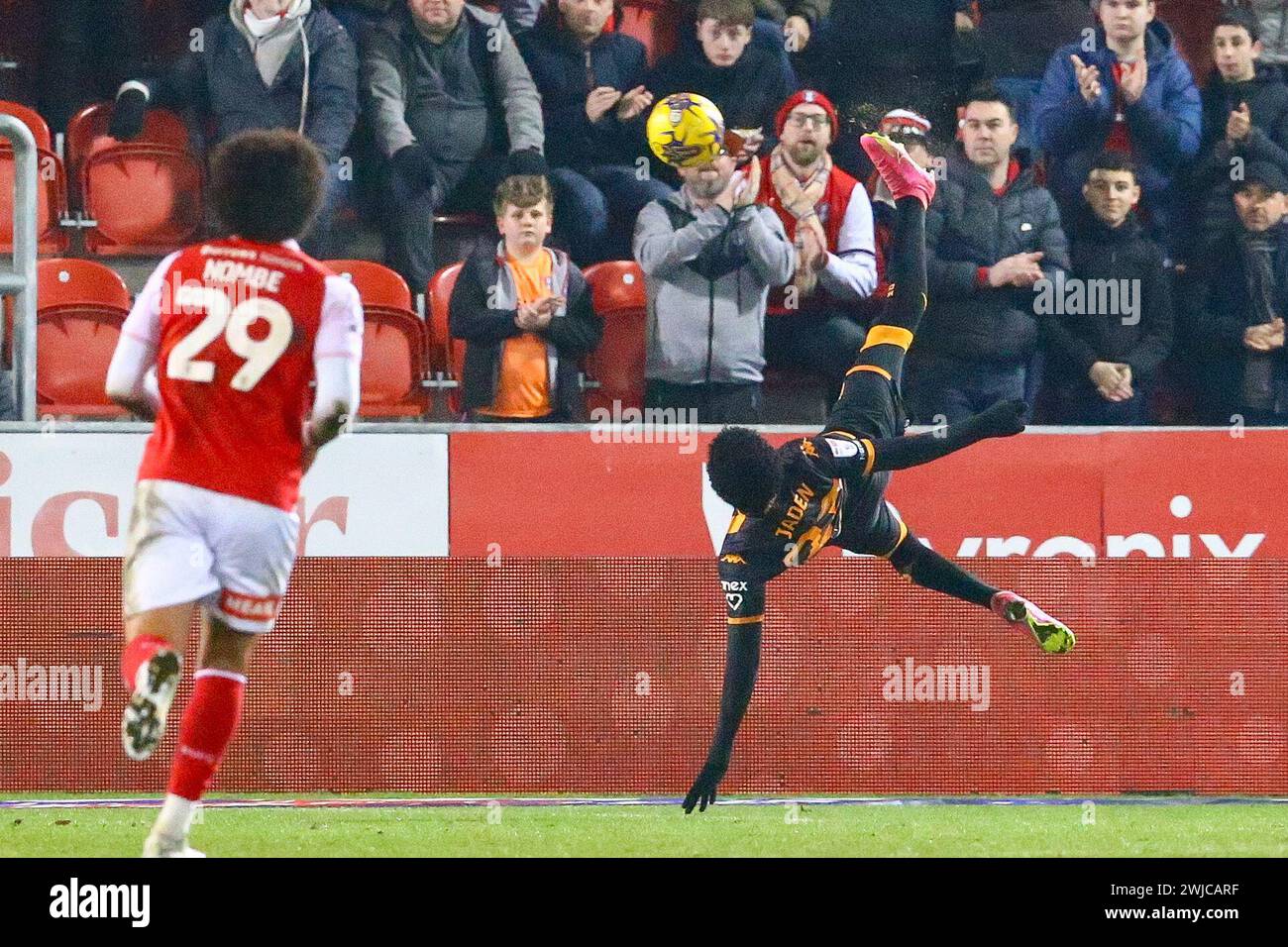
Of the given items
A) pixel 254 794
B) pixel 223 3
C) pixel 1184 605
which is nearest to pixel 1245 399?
pixel 1184 605

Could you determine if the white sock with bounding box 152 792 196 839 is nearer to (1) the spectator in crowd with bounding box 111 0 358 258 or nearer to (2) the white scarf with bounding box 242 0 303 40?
(1) the spectator in crowd with bounding box 111 0 358 258

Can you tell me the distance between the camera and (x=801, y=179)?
30.7 feet

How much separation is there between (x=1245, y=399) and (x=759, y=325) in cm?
238

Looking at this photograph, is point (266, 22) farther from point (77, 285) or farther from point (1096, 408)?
point (1096, 408)

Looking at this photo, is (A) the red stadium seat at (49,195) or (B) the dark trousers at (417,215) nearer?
(B) the dark trousers at (417,215)

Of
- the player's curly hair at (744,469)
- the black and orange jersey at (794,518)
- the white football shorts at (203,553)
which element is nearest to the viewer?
the white football shorts at (203,553)

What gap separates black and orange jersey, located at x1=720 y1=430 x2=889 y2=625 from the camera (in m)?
7.81

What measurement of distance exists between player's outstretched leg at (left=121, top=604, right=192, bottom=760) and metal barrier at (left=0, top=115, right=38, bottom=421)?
10.0 feet

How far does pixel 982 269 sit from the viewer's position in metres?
9.33

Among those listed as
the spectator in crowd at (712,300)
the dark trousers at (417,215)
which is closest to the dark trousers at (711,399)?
the spectator in crowd at (712,300)

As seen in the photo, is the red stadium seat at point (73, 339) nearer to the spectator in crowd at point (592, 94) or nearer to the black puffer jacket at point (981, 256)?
the spectator in crowd at point (592, 94)

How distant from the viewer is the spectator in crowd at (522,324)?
29.4ft

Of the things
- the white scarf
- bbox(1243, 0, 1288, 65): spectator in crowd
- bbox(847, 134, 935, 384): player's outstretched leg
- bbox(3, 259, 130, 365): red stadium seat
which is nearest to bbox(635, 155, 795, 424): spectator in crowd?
bbox(847, 134, 935, 384): player's outstretched leg

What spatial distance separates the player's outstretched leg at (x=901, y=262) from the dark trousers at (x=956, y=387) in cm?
47
